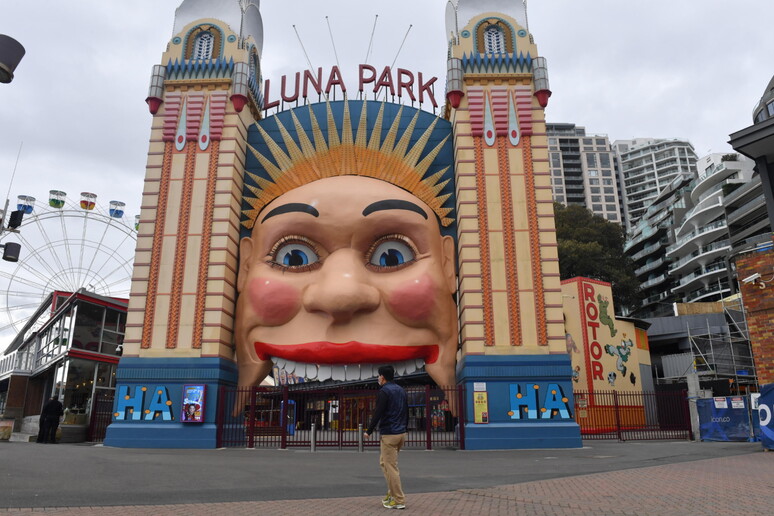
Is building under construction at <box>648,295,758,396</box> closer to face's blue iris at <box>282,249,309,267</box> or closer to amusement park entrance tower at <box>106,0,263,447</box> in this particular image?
face's blue iris at <box>282,249,309,267</box>

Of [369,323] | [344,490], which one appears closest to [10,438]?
[369,323]

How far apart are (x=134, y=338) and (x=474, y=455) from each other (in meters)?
10.8

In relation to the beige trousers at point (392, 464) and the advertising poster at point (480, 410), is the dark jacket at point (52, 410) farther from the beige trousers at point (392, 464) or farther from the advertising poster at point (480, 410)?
the beige trousers at point (392, 464)

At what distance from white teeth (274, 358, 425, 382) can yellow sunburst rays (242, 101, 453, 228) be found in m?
4.89

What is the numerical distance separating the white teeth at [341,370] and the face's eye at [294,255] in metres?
3.01

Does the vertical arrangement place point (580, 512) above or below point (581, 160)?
below

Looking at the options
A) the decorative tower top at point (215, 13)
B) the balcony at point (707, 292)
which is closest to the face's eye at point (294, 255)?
the decorative tower top at point (215, 13)

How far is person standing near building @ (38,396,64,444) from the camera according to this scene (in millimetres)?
18703

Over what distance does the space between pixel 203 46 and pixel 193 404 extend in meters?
12.4

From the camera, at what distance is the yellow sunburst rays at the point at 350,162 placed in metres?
19.6

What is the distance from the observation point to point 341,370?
17938mm

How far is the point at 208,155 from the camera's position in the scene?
19719mm

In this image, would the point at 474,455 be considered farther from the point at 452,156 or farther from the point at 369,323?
the point at 452,156

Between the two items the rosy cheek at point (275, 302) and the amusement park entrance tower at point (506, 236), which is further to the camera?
the rosy cheek at point (275, 302)
